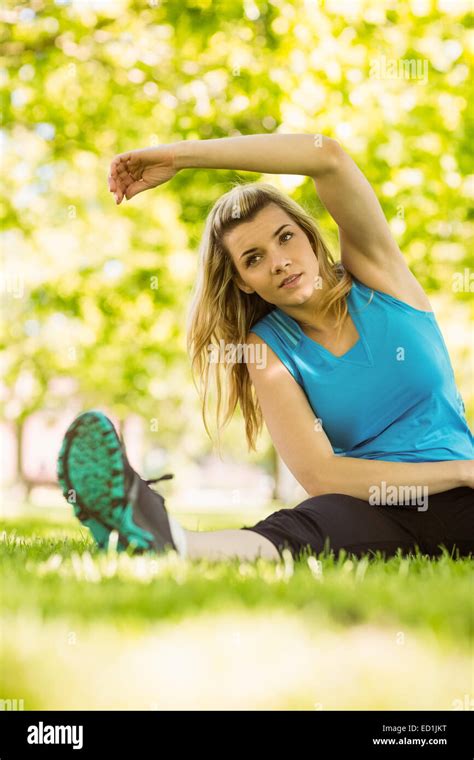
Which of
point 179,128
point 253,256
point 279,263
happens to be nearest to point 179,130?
point 179,128

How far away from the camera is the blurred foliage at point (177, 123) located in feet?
25.0

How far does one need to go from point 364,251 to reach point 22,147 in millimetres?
9780

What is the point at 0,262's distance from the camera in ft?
40.3

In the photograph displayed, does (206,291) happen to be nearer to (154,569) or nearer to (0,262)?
(154,569)

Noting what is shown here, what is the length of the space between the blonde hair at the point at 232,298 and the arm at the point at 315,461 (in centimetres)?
29

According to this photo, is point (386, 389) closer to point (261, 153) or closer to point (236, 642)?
point (261, 153)

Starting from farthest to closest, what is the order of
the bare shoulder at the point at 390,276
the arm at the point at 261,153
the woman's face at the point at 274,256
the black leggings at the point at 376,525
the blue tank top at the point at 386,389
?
the bare shoulder at the point at 390,276 → the woman's face at the point at 274,256 → the blue tank top at the point at 386,389 → the arm at the point at 261,153 → the black leggings at the point at 376,525

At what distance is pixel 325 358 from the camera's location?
362 cm

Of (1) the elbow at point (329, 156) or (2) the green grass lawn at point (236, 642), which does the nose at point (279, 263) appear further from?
(2) the green grass lawn at point (236, 642)

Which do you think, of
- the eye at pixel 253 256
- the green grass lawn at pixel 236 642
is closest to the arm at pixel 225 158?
the eye at pixel 253 256

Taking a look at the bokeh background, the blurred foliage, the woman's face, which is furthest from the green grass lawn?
the blurred foliage

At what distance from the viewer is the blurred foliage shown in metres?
7.62

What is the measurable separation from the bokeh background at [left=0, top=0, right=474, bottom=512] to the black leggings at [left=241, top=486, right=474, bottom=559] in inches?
46.1
